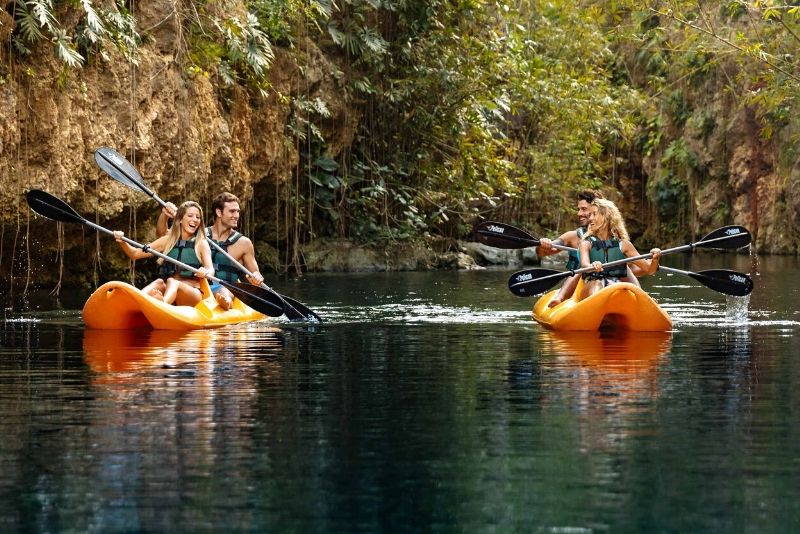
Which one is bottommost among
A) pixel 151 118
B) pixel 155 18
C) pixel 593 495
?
pixel 593 495

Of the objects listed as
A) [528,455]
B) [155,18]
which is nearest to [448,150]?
[155,18]

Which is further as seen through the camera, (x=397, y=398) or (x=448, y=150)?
(x=448, y=150)

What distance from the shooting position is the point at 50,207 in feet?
37.8

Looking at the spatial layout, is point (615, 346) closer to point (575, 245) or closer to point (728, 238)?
point (728, 238)

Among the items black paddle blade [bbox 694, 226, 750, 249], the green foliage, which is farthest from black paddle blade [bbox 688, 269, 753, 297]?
the green foliage

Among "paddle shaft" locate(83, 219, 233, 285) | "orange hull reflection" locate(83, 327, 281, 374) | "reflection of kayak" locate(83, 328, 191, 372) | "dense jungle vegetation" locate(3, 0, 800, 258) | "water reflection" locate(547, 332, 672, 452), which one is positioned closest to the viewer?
"water reflection" locate(547, 332, 672, 452)

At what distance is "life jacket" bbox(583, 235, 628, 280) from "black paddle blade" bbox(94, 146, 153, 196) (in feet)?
13.5

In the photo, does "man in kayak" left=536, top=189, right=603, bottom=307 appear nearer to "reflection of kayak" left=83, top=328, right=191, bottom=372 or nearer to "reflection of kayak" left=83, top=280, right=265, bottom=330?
"reflection of kayak" left=83, top=280, right=265, bottom=330

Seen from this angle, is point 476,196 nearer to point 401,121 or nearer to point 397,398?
point 401,121

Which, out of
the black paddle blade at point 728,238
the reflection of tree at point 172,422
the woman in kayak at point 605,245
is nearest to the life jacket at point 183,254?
the reflection of tree at point 172,422

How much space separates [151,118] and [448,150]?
32.2 feet

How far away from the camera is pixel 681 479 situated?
495 cm

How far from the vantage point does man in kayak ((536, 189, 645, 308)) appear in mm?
11898

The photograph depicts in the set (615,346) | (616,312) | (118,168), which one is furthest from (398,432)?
(118,168)
